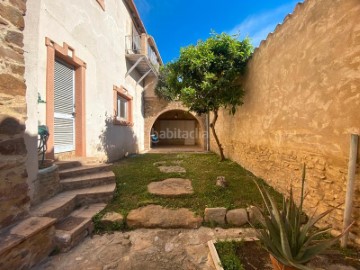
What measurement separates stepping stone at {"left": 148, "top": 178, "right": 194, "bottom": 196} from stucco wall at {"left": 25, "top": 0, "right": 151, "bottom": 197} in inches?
77.7

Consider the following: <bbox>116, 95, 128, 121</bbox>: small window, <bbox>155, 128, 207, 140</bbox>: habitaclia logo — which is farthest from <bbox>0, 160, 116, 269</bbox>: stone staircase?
<bbox>155, 128, 207, 140</bbox>: habitaclia logo

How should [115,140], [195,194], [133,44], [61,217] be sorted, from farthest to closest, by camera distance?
[133,44] < [115,140] < [195,194] < [61,217]

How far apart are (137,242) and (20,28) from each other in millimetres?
2977

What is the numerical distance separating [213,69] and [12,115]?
4.60 metres

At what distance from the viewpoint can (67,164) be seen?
3787 mm

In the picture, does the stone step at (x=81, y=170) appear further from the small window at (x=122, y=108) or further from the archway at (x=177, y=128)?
the archway at (x=177, y=128)

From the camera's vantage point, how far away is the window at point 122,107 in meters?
6.88

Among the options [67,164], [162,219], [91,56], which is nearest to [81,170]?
[67,164]

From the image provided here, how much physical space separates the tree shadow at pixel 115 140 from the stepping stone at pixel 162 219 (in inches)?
128

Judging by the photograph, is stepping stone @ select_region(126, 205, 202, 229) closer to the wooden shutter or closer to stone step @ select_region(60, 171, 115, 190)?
stone step @ select_region(60, 171, 115, 190)

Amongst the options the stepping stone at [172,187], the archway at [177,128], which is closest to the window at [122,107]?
the stepping stone at [172,187]

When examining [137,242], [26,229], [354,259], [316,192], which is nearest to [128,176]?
[137,242]

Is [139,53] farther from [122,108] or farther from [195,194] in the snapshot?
[195,194]

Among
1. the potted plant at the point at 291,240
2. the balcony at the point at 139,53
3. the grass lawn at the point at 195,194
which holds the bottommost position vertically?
the grass lawn at the point at 195,194
